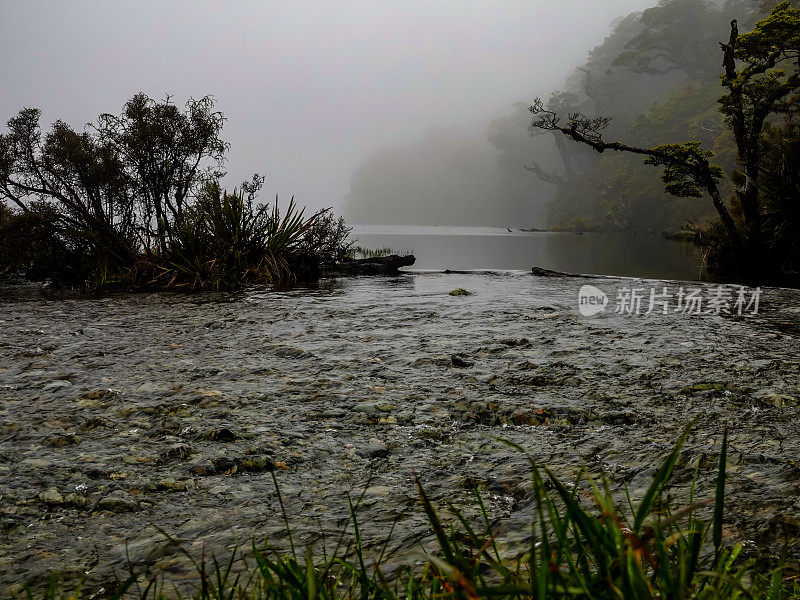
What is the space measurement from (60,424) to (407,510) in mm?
2038

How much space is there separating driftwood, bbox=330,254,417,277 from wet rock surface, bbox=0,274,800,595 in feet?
25.7

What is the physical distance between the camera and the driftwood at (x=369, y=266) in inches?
551

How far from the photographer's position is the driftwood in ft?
45.9

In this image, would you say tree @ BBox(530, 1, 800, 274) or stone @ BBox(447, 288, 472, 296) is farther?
tree @ BBox(530, 1, 800, 274)

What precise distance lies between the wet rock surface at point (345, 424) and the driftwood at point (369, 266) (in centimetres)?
783

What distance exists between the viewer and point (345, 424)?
305 centimetres

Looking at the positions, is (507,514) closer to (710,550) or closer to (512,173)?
(710,550)

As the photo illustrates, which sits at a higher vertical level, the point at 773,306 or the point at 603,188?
the point at 603,188

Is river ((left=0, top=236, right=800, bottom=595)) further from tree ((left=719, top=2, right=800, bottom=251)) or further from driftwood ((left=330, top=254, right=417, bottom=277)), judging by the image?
tree ((left=719, top=2, right=800, bottom=251))

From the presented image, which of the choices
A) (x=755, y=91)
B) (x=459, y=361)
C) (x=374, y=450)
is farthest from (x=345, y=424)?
(x=755, y=91)

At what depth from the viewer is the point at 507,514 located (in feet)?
6.70

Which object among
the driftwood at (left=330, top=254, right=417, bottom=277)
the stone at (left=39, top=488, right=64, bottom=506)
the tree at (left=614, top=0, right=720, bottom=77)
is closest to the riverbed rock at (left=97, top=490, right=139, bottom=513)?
the stone at (left=39, top=488, right=64, bottom=506)

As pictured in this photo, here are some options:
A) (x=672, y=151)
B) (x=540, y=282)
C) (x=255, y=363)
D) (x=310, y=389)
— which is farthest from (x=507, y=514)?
(x=672, y=151)

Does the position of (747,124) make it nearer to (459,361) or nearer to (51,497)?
(459,361)
